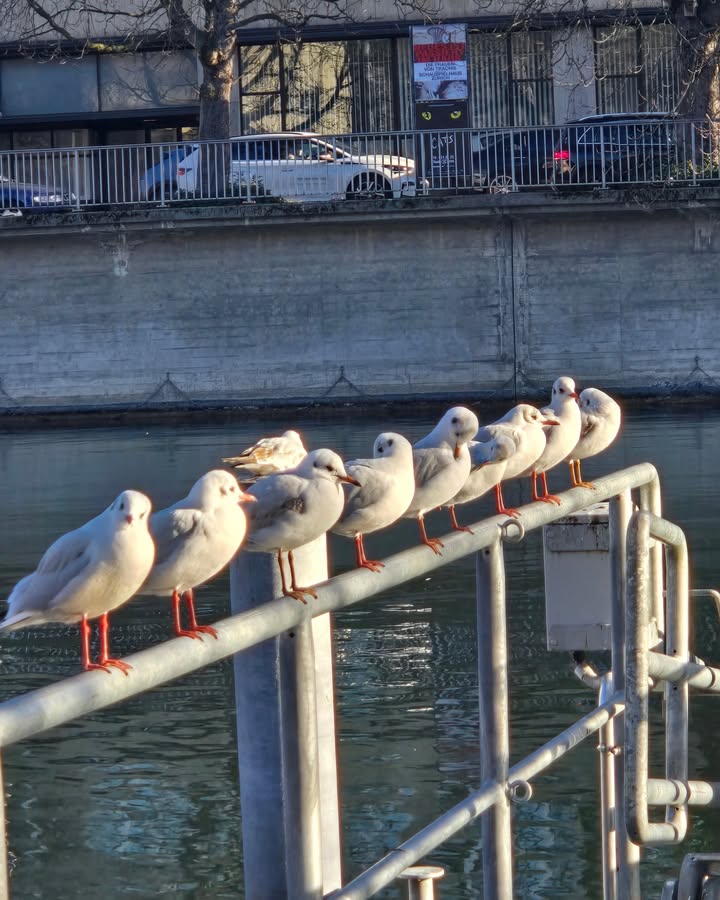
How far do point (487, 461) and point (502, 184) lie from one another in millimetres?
26774

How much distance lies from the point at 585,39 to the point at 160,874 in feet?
120

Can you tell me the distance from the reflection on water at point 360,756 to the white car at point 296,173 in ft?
56.0

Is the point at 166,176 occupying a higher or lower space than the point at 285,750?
higher

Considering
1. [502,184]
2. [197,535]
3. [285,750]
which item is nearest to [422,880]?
[285,750]

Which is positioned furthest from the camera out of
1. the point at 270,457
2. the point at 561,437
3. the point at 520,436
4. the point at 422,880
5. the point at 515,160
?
the point at 515,160

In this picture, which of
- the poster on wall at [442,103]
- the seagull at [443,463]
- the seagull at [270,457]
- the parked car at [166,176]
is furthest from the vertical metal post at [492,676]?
the parked car at [166,176]

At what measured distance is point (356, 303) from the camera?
33281mm

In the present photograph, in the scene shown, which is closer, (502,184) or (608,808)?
(608,808)

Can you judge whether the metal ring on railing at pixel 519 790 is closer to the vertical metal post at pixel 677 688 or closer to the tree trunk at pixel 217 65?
the vertical metal post at pixel 677 688

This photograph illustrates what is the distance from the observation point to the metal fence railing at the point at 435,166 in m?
32.5

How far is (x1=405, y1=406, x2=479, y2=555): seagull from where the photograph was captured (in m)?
5.73

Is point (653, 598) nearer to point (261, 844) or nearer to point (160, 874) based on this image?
point (261, 844)

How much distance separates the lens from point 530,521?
4.49m

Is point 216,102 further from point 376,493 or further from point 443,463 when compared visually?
point 376,493
